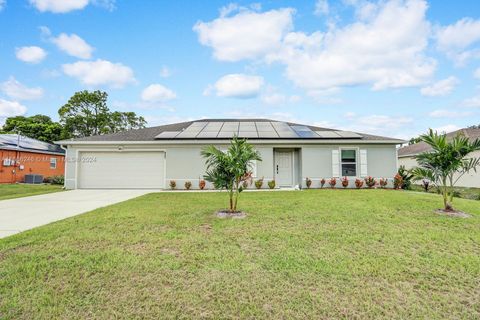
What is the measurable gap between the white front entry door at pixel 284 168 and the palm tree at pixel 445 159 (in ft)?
22.2

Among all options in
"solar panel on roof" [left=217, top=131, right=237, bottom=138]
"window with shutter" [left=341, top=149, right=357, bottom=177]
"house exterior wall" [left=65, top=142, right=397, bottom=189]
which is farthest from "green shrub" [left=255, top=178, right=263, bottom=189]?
"window with shutter" [left=341, top=149, right=357, bottom=177]

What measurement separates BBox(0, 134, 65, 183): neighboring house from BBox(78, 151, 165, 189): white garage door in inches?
308

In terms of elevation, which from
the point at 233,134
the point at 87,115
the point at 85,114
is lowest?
the point at 233,134

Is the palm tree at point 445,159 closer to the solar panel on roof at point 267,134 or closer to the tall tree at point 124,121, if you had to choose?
the solar panel on roof at point 267,134

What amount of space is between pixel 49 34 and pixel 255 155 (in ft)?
42.3

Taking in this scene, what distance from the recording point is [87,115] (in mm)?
29250

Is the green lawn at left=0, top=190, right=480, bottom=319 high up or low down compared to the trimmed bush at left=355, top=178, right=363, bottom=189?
down

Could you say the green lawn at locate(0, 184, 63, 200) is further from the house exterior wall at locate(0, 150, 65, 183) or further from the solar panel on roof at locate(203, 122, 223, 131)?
the solar panel on roof at locate(203, 122, 223, 131)

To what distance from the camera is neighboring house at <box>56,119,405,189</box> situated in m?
12.6

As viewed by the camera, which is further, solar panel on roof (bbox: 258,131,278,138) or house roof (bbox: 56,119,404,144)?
solar panel on roof (bbox: 258,131,278,138)

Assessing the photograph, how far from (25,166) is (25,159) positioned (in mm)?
520

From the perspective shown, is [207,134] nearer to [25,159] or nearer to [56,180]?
[56,180]

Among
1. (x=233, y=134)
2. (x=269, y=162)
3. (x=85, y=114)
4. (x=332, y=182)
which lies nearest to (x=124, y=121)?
(x=85, y=114)

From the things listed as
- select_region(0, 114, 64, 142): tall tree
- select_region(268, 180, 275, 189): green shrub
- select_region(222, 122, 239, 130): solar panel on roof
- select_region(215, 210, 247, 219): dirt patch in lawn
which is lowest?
select_region(215, 210, 247, 219): dirt patch in lawn
